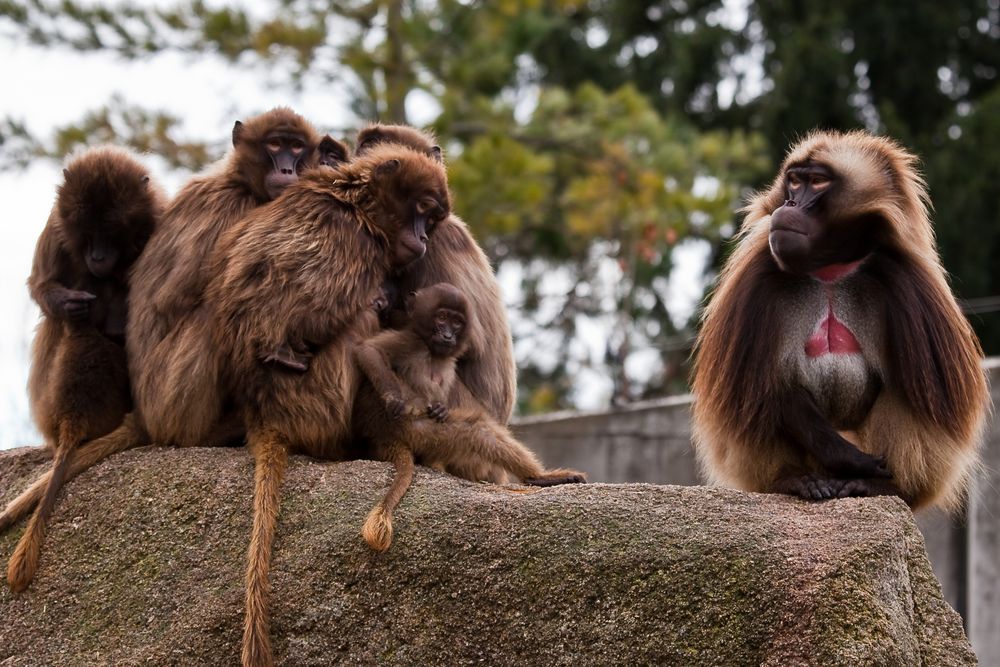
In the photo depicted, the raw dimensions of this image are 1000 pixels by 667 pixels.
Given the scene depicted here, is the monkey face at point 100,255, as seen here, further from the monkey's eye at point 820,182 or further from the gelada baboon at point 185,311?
the monkey's eye at point 820,182

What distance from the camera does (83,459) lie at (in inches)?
207

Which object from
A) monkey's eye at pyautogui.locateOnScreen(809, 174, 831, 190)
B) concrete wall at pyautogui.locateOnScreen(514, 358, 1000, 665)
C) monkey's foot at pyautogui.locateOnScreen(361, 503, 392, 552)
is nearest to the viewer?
monkey's foot at pyautogui.locateOnScreen(361, 503, 392, 552)

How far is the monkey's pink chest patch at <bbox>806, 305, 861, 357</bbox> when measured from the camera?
5.39 meters

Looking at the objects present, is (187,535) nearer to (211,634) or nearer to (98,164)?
(211,634)

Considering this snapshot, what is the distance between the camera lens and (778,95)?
18.2 metres

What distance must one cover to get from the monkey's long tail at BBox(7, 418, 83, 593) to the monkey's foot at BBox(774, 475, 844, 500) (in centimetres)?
267

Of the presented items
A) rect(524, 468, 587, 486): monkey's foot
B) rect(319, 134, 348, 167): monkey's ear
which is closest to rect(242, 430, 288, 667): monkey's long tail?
rect(524, 468, 587, 486): monkey's foot

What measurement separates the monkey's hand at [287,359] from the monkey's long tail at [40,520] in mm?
850

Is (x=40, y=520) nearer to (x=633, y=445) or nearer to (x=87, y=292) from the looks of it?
(x=87, y=292)

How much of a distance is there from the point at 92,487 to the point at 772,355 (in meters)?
2.62

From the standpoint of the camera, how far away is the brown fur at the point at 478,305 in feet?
18.2

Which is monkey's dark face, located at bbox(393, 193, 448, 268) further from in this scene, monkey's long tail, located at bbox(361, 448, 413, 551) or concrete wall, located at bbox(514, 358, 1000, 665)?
concrete wall, located at bbox(514, 358, 1000, 665)

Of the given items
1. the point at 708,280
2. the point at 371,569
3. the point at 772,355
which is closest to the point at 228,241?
the point at 371,569

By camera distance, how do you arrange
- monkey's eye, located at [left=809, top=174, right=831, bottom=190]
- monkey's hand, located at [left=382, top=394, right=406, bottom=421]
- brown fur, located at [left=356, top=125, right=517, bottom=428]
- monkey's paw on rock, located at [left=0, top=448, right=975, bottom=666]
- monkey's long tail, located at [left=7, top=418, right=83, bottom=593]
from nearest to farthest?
monkey's paw on rock, located at [left=0, top=448, right=975, bottom=666] < monkey's long tail, located at [left=7, top=418, right=83, bottom=593] < monkey's hand, located at [left=382, top=394, right=406, bottom=421] < monkey's eye, located at [left=809, top=174, right=831, bottom=190] < brown fur, located at [left=356, top=125, right=517, bottom=428]
